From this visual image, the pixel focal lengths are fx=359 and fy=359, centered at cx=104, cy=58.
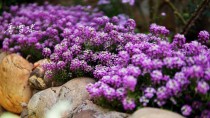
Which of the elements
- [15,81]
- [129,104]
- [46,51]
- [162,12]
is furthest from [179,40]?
[162,12]

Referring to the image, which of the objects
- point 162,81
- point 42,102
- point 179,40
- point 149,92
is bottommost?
point 42,102

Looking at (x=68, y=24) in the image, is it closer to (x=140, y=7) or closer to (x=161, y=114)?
(x=161, y=114)

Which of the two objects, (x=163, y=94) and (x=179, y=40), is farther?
(x=179, y=40)

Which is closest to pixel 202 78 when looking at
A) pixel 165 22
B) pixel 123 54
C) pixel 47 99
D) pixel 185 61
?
pixel 185 61

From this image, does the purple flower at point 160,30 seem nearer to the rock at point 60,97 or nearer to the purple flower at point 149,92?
the rock at point 60,97

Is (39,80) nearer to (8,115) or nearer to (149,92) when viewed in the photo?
(8,115)

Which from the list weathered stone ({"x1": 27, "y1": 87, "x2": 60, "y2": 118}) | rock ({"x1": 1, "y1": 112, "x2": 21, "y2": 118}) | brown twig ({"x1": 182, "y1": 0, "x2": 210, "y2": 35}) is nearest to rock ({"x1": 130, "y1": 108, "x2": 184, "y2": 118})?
weathered stone ({"x1": 27, "y1": 87, "x2": 60, "y2": 118})
